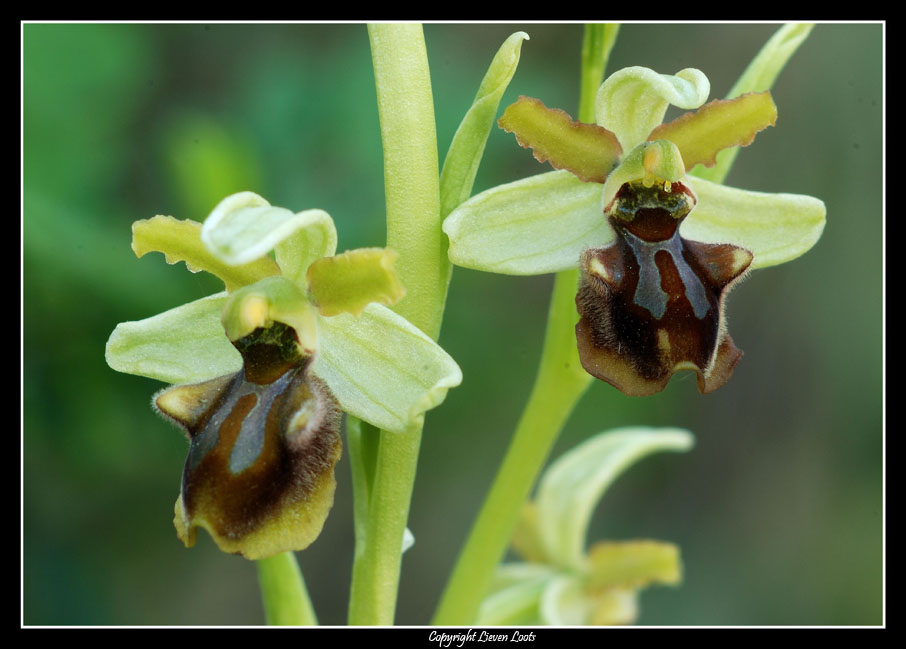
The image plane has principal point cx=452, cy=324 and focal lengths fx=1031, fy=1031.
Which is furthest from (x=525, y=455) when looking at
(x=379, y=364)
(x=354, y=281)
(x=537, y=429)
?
(x=354, y=281)

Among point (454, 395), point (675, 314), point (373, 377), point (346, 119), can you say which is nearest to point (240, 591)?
point (454, 395)

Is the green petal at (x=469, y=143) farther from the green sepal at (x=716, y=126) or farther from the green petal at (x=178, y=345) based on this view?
the green petal at (x=178, y=345)

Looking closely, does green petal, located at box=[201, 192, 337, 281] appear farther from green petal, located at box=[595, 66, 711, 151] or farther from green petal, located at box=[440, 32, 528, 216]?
green petal, located at box=[595, 66, 711, 151]

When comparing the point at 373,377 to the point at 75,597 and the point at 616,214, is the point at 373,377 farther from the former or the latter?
the point at 75,597

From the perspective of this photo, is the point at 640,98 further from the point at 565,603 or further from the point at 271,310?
the point at 565,603

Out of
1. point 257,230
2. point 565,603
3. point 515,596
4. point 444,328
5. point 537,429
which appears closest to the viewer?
point 257,230

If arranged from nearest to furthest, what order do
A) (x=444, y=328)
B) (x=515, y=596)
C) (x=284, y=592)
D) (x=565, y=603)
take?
(x=284, y=592), (x=515, y=596), (x=565, y=603), (x=444, y=328)

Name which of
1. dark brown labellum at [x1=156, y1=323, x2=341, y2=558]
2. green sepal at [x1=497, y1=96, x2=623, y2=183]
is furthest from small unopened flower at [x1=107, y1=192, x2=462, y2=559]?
green sepal at [x1=497, y1=96, x2=623, y2=183]

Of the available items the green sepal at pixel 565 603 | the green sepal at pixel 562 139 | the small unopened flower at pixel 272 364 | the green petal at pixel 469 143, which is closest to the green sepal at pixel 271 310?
the small unopened flower at pixel 272 364
